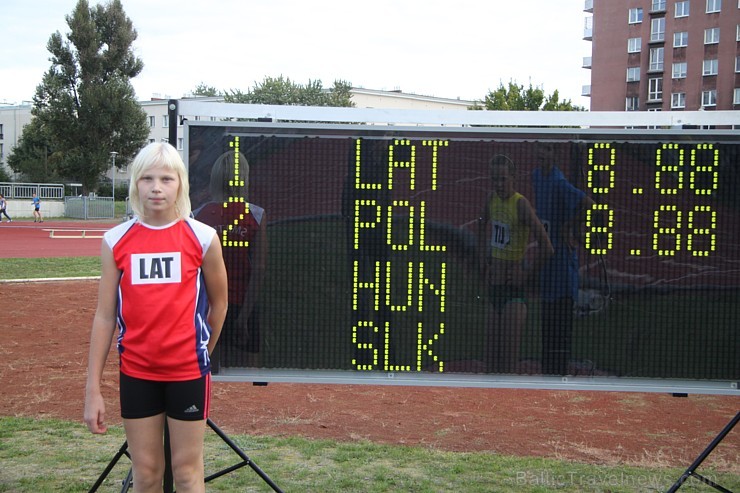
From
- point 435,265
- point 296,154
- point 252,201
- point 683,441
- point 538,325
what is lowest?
point 683,441

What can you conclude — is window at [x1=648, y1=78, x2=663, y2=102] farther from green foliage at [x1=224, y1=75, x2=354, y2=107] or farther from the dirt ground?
the dirt ground

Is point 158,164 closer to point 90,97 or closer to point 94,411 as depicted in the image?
point 94,411

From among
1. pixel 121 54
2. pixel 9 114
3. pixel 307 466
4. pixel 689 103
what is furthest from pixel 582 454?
pixel 9 114

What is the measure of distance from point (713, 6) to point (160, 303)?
72.6 metres

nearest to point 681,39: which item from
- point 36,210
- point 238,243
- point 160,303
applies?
point 36,210

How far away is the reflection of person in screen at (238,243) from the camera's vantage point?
4.68 metres

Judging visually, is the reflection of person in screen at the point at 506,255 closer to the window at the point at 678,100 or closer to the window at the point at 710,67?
the window at the point at 710,67

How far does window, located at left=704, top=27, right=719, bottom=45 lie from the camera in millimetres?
66000

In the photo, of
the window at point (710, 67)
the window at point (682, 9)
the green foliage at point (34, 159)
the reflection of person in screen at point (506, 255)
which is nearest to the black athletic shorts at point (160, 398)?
the reflection of person in screen at point (506, 255)

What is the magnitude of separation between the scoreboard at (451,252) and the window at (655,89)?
71246mm

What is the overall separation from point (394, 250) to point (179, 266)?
60.4 inches

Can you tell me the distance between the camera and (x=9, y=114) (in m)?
92.8

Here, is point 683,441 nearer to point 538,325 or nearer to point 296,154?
point 538,325

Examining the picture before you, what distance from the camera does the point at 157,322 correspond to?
11.5 ft
